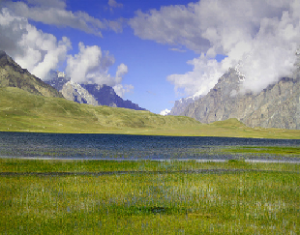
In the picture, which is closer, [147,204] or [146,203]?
[147,204]

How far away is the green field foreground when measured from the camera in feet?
64.1

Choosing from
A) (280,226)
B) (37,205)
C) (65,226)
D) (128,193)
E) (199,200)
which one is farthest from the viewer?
(128,193)

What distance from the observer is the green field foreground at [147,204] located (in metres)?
19.5

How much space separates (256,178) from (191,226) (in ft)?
76.9

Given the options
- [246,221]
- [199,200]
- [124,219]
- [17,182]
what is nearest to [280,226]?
[246,221]

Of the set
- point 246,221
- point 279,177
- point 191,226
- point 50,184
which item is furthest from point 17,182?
point 279,177

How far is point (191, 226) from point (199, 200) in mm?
7509

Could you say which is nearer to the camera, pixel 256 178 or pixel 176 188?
pixel 176 188

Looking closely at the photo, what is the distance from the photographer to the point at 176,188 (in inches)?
1261

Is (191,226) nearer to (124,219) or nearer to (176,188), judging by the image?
(124,219)

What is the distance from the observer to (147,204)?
25.0 m

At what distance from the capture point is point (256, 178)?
4003cm

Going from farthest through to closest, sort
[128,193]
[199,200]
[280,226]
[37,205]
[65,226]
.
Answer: [128,193] → [199,200] → [37,205] → [280,226] → [65,226]

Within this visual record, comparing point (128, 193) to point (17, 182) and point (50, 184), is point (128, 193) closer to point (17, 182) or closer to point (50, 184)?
point (50, 184)
